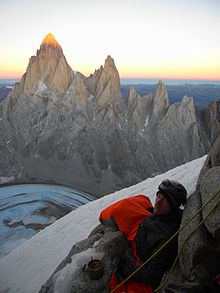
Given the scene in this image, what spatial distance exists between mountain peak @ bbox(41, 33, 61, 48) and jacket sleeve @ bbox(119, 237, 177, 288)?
9096 cm

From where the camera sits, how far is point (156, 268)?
436 centimetres

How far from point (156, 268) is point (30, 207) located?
155 feet

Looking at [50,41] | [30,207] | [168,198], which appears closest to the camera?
[168,198]

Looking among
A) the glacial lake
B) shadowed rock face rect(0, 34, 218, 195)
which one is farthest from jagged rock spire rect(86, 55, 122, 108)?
the glacial lake

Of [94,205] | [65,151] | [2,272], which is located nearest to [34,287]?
[2,272]

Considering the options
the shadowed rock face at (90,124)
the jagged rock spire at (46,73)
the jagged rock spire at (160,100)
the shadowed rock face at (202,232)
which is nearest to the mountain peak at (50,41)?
the shadowed rock face at (90,124)

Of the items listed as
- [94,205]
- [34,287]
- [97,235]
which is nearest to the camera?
[97,235]

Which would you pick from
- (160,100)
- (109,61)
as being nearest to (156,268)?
(160,100)

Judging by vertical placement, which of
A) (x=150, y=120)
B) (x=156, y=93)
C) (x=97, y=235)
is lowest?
(x=150, y=120)

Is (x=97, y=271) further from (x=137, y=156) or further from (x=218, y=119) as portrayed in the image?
(x=218, y=119)

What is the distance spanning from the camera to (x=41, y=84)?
86.1 m

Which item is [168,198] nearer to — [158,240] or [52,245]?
[158,240]

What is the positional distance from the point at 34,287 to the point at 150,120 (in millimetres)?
82050

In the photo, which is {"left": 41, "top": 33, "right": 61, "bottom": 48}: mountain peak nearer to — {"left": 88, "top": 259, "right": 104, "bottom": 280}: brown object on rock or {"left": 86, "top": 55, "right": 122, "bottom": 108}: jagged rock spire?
{"left": 86, "top": 55, "right": 122, "bottom": 108}: jagged rock spire
